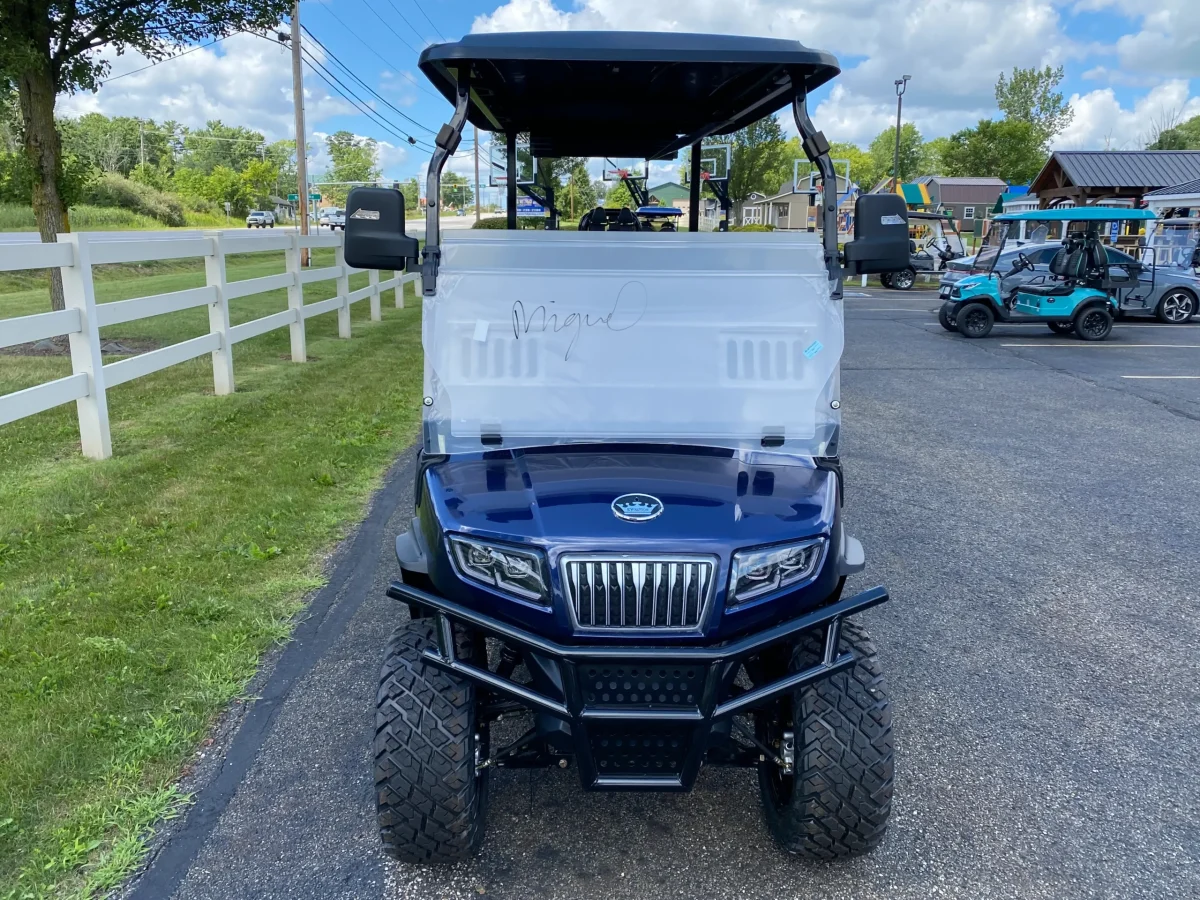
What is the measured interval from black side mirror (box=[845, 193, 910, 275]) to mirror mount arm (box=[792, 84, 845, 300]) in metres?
0.09

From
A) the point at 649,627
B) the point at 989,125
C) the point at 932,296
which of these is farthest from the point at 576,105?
the point at 989,125

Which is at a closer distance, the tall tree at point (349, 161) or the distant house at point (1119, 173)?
the distant house at point (1119, 173)

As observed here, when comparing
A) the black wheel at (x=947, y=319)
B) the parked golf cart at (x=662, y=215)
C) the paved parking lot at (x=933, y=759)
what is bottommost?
the paved parking lot at (x=933, y=759)

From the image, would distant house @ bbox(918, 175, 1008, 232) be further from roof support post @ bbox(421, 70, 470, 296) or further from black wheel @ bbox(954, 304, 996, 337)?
roof support post @ bbox(421, 70, 470, 296)

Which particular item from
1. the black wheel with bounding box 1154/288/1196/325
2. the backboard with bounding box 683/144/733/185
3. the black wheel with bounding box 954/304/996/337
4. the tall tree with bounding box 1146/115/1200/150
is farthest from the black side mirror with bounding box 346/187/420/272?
the tall tree with bounding box 1146/115/1200/150

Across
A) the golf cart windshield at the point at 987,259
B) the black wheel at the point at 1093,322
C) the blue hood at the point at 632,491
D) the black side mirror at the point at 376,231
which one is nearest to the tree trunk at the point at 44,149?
the black side mirror at the point at 376,231

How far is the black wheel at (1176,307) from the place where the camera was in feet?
56.7

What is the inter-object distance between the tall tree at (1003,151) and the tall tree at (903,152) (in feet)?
110

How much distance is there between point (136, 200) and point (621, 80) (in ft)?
163

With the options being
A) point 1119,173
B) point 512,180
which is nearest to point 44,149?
point 512,180

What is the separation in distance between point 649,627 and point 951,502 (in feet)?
14.5

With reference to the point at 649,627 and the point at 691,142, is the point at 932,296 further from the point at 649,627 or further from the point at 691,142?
the point at 649,627

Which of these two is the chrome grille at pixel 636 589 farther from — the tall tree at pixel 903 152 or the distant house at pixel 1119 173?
the tall tree at pixel 903 152

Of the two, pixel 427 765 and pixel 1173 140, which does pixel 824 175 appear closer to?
pixel 427 765
